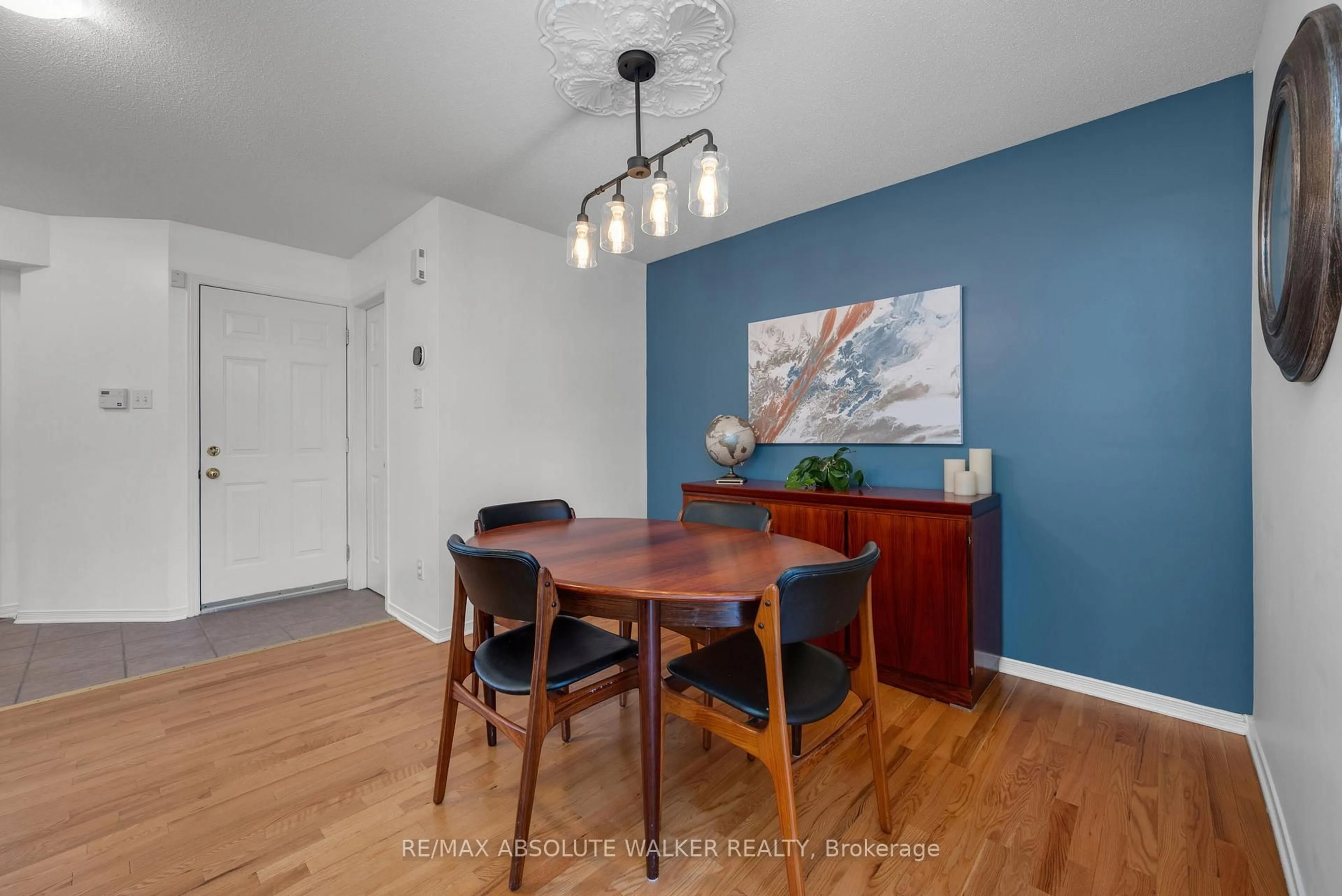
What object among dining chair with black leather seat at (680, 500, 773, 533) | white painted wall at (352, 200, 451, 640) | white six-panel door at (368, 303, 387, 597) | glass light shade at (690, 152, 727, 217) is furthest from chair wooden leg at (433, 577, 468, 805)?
white six-panel door at (368, 303, 387, 597)

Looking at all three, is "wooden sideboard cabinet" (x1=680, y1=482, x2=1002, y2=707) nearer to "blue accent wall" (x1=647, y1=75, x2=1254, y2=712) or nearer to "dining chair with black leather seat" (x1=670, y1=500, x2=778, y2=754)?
"blue accent wall" (x1=647, y1=75, x2=1254, y2=712)

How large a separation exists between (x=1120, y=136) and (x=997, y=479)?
4.75 ft

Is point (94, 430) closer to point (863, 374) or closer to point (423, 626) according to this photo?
point (423, 626)

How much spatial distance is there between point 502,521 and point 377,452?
1946 millimetres

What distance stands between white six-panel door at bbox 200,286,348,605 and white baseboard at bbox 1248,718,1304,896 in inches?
185

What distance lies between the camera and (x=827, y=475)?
2.72m

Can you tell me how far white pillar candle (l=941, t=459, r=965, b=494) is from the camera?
2484 mm

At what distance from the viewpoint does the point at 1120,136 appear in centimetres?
220

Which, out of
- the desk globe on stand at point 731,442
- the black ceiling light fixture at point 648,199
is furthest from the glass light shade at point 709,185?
the desk globe on stand at point 731,442

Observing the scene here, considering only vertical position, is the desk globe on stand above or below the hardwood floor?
above

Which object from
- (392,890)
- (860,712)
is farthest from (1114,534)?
(392,890)

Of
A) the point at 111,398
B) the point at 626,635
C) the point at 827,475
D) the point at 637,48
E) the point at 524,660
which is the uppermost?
the point at 637,48

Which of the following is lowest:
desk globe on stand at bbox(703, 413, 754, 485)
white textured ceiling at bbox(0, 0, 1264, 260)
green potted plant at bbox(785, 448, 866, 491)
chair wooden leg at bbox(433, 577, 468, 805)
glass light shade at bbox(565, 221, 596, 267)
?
chair wooden leg at bbox(433, 577, 468, 805)

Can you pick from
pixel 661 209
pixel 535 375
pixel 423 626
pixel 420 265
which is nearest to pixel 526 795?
pixel 661 209
